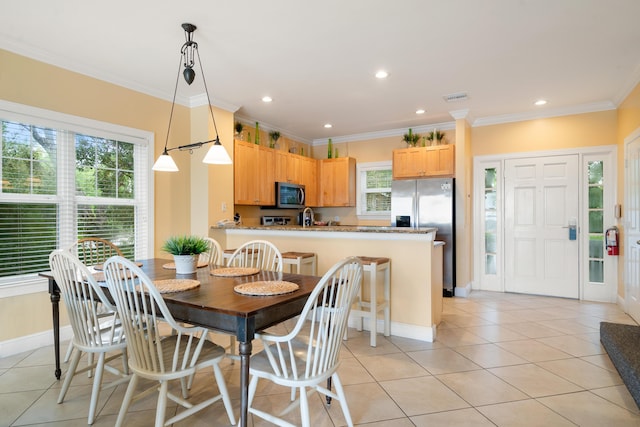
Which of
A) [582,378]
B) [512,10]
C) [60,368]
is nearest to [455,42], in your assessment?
[512,10]

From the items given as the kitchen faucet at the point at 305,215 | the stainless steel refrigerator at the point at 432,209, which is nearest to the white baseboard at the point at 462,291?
the stainless steel refrigerator at the point at 432,209

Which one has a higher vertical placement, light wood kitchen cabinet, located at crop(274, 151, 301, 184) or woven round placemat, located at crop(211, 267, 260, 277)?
light wood kitchen cabinet, located at crop(274, 151, 301, 184)

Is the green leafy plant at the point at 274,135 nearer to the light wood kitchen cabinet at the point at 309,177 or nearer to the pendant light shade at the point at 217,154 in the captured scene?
the light wood kitchen cabinet at the point at 309,177

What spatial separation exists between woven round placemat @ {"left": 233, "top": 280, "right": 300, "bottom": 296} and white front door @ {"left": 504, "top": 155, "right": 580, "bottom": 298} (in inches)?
166

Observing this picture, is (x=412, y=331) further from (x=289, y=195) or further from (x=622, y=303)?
(x=289, y=195)

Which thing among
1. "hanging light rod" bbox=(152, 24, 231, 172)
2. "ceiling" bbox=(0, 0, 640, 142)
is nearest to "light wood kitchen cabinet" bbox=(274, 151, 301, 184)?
"ceiling" bbox=(0, 0, 640, 142)

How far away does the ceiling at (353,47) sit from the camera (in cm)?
242

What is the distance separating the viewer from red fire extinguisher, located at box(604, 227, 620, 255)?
14.0 feet

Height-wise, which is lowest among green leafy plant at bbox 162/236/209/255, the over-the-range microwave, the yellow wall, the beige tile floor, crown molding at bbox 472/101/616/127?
the beige tile floor

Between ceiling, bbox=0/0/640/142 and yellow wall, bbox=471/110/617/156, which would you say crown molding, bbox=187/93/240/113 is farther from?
yellow wall, bbox=471/110/617/156

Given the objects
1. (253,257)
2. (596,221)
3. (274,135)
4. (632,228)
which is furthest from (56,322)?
(596,221)

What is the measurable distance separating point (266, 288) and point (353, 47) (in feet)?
6.98

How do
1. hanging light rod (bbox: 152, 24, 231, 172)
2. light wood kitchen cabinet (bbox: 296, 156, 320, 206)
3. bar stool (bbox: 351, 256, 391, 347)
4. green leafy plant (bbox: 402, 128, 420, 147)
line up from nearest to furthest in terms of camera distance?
hanging light rod (bbox: 152, 24, 231, 172)
bar stool (bbox: 351, 256, 391, 347)
green leafy plant (bbox: 402, 128, 420, 147)
light wood kitchen cabinet (bbox: 296, 156, 320, 206)

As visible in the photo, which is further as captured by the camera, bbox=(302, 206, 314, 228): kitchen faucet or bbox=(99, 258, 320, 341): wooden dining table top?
bbox=(302, 206, 314, 228): kitchen faucet
